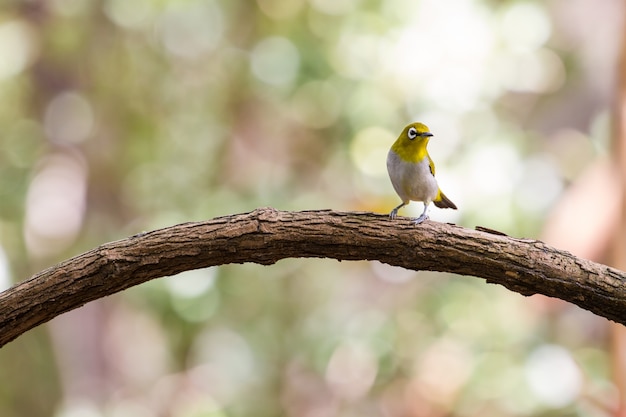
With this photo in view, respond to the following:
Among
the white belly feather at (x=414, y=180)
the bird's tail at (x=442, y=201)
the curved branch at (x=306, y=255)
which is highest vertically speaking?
the bird's tail at (x=442, y=201)

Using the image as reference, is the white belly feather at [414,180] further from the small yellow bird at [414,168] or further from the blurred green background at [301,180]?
the blurred green background at [301,180]

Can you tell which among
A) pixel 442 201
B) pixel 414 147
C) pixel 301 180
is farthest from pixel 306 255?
pixel 301 180

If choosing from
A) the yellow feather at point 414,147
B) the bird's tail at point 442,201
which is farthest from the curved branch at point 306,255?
the bird's tail at point 442,201

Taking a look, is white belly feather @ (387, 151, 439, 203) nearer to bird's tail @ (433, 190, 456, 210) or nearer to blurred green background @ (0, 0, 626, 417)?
bird's tail @ (433, 190, 456, 210)

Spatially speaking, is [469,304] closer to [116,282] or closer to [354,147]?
[354,147]

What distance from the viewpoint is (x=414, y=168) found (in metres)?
3.61

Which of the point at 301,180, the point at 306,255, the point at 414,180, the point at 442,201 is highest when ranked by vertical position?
the point at 301,180

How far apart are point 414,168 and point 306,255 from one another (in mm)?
903

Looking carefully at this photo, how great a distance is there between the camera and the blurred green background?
6676 mm

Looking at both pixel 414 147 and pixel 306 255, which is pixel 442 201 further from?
pixel 306 255

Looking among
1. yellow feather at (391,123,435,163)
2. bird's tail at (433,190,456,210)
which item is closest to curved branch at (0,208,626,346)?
yellow feather at (391,123,435,163)

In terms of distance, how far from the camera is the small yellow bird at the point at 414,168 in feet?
11.8

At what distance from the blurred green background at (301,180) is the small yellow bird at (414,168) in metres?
2.75

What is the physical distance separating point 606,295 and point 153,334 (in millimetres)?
6895
